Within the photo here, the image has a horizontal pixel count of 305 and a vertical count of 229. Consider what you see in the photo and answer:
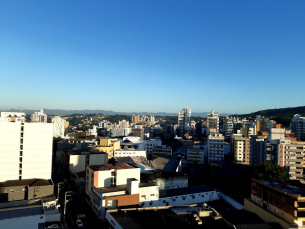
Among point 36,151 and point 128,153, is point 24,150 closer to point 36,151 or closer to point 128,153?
point 36,151

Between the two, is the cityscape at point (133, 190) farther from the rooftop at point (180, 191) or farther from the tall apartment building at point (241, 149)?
the tall apartment building at point (241, 149)

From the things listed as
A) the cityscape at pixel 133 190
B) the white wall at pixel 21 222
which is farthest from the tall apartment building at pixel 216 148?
the white wall at pixel 21 222

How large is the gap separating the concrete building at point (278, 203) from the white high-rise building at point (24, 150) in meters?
13.0

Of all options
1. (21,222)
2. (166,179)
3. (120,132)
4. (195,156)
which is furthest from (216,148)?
(120,132)

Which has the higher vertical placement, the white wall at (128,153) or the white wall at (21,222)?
the white wall at (21,222)

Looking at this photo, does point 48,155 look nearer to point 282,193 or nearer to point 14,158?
point 14,158

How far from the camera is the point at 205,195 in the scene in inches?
601

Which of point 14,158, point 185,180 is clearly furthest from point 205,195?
point 14,158

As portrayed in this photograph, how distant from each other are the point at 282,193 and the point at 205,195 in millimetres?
6109

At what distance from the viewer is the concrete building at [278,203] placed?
30.1 feet

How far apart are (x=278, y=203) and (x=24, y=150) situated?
15.0 meters

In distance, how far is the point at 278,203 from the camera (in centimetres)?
1009

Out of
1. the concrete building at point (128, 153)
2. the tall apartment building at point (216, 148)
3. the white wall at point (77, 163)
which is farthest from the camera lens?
the tall apartment building at point (216, 148)

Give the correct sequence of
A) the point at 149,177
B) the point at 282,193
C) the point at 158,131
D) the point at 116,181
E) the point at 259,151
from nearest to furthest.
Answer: the point at 282,193 → the point at 116,181 → the point at 149,177 → the point at 259,151 → the point at 158,131
